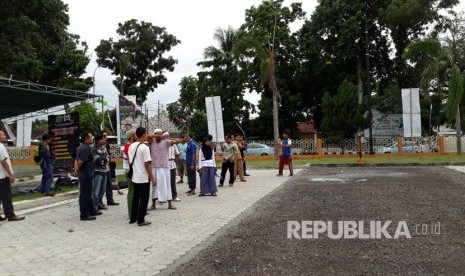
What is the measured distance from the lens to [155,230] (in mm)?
7480

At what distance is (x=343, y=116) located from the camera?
30453 mm

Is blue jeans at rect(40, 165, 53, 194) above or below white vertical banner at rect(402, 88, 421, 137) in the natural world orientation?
below

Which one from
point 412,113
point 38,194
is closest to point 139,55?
point 412,113

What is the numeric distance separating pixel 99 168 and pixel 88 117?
29779 millimetres

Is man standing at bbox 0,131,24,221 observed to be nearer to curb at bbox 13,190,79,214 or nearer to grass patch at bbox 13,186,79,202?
curb at bbox 13,190,79,214

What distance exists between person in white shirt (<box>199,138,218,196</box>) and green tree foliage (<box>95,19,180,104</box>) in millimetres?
35965

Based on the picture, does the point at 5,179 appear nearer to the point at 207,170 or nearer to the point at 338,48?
the point at 207,170

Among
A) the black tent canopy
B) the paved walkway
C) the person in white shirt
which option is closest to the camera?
the paved walkway

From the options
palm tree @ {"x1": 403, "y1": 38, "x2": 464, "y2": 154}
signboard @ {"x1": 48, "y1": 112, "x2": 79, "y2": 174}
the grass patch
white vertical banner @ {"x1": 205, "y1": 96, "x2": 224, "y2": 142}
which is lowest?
the grass patch

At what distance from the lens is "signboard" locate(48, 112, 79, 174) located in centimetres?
1467

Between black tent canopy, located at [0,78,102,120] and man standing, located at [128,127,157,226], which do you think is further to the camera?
black tent canopy, located at [0,78,102,120]

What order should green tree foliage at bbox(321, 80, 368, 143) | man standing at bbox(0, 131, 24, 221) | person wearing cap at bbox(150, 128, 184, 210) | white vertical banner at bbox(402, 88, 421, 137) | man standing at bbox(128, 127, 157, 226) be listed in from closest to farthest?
1. man standing at bbox(128, 127, 157, 226)
2. man standing at bbox(0, 131, 24, 221)
3. person wearing cap at bbox(150, 128, 184, 210)
4. white vertical banner at bbox(402, 88, 421, 137)
5. green tree foliage at bbox(321, 80, 368, 143)

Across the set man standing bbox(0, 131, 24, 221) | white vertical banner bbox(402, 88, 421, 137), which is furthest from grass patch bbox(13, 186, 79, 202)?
white vertical banner bbox(402, 88, 421, 137)

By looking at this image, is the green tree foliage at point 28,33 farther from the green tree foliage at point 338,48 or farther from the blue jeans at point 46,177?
the green tree foliage at point 338,48
